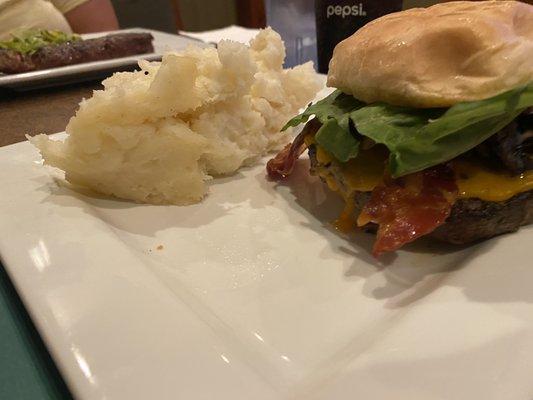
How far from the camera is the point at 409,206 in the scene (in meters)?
1.31

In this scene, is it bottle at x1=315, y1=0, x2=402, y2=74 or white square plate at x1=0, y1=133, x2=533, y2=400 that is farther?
bottle at x1=315, y1=0, x2=402, y2=74

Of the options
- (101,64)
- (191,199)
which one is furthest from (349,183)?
(101,64)

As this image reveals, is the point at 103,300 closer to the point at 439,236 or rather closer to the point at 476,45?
the point at 439,236

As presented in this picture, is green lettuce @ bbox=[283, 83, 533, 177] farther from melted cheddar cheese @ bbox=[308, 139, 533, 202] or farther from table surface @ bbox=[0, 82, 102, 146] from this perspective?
table surface @ bbox=[0, 82, 102, 146]

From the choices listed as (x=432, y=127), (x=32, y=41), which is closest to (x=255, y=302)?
(x=432, y=127)


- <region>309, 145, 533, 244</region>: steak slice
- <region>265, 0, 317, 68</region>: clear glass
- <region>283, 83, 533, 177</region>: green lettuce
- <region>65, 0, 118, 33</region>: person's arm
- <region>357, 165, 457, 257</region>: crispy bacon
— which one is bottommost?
<region>65, 0, 118, 33</region>: person's arm

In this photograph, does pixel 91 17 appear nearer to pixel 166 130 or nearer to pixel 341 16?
pixel 341 16

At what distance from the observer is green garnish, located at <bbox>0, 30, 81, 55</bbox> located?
3430 mm

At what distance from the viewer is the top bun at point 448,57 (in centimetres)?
127

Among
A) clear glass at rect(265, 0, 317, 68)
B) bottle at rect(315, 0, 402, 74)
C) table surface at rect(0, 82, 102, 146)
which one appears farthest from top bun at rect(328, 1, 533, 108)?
clear glass at rect(265, 0, 317, 68)

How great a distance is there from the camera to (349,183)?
1.43 metres

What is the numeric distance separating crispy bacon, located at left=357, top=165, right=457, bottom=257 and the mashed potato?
1.99 feet

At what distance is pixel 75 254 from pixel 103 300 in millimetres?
240

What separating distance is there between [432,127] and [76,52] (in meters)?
2.97
